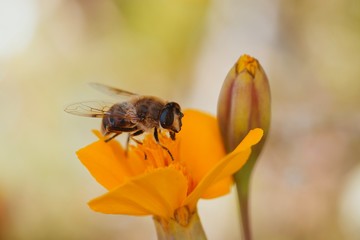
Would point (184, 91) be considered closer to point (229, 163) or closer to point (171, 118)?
point (171, 118)

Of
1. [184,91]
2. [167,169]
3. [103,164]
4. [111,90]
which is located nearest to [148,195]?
[167,169]

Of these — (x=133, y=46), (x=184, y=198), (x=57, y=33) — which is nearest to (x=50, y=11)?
(x=57, y=33)

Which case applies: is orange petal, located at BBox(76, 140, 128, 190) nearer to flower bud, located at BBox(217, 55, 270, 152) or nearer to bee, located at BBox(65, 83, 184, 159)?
bee, located at BBox(65, 83, 184, 159)

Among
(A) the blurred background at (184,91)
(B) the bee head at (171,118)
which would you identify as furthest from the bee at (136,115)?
(A) the blurred background at (184,91)

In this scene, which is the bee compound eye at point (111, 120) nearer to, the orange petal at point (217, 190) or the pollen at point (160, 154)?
the pollen at point (160, 154)

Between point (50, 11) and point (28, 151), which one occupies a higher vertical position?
point (50, 11)

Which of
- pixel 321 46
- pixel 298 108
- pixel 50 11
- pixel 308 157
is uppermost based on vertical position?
pixel 50 11

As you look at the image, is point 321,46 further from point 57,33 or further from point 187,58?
point 57,33
